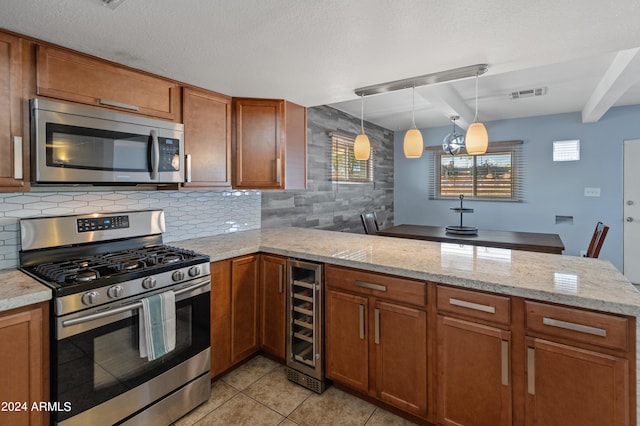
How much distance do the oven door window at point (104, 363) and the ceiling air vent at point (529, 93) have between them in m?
4.00

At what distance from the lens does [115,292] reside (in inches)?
61.4

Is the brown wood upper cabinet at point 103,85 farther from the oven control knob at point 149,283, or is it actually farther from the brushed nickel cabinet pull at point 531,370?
the brushed nickel cabinet pull at point 531,370

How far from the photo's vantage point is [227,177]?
2.63 meters

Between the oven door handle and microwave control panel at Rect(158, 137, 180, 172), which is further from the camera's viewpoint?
microwave control panel at Rect(158, 137, 180, 172)

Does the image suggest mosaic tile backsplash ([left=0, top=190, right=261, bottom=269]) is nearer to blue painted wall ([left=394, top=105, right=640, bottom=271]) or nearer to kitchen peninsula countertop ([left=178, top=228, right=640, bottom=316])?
kitchen peninsula countertop ([left=178, top=228, right=640, bottom=316])

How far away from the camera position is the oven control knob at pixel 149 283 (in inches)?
65.9

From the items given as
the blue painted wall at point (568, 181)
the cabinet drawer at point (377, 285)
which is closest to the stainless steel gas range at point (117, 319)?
the cabinet drawer at point (377, 285)

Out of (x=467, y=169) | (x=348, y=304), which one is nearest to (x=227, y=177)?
Result: (x=348, y=304)

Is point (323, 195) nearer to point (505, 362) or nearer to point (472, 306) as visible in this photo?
point (472, 306)

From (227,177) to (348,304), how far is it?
4.71 ft

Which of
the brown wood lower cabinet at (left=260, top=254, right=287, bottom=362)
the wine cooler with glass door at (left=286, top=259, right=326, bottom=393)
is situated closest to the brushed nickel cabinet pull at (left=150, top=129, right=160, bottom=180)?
the brown wood lower cabinet at (left=260, top=254, right=287, bottom=362)

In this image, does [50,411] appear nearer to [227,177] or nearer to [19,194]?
[19,194]

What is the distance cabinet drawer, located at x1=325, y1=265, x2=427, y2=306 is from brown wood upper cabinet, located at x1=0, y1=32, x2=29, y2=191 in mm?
1743

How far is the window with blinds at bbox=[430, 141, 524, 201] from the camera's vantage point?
196 inches
